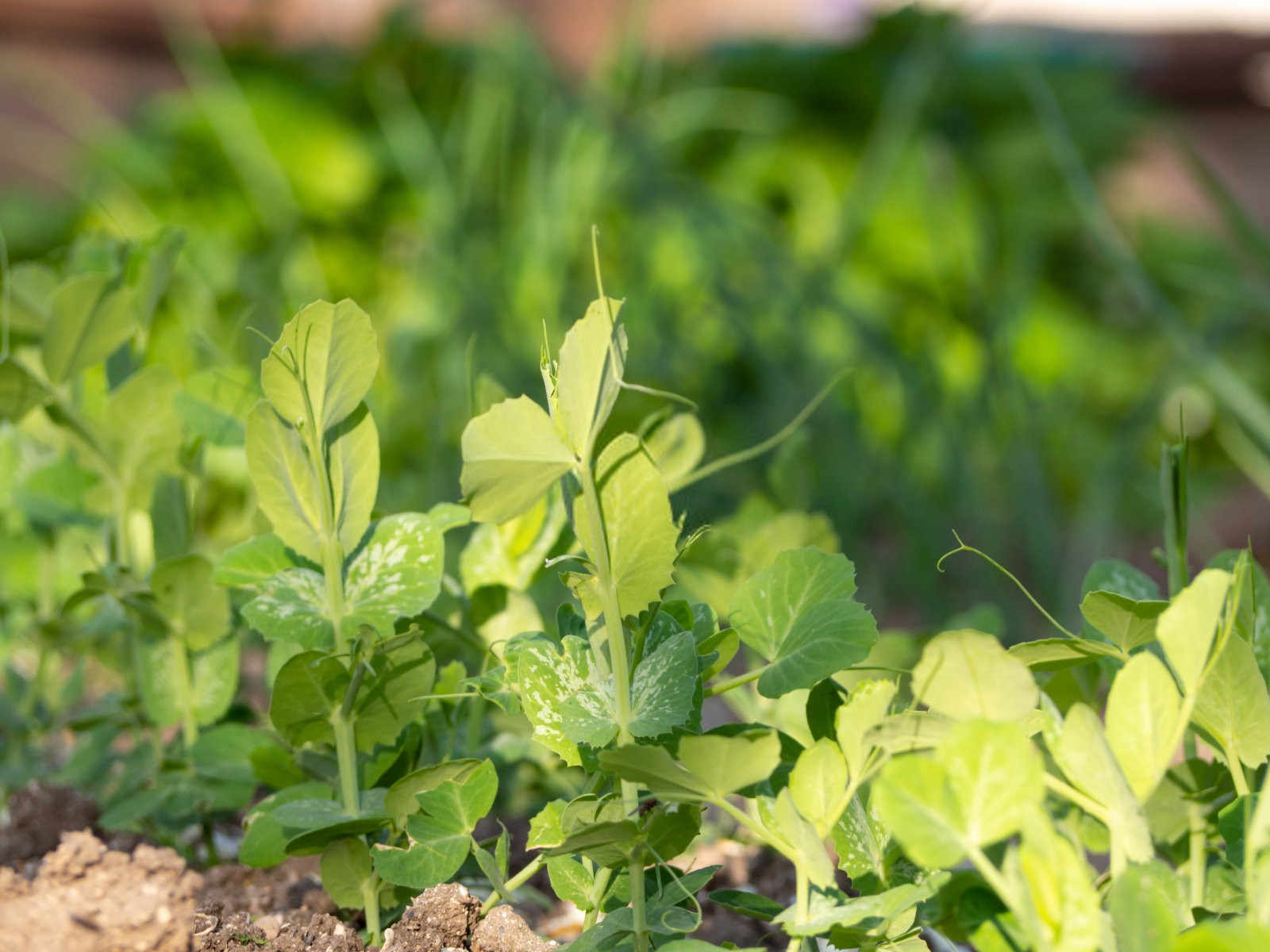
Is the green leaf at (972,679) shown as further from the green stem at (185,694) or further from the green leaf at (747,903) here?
the green stem at (185,694)

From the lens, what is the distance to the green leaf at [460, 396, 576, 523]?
0.82ft

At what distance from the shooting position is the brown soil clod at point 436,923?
0.28 metres

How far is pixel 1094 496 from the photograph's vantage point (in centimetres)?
102

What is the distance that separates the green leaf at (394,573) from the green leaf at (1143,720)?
164 millimetres

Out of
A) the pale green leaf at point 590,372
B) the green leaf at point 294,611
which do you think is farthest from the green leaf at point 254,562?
the pale green leaf at point 590,372

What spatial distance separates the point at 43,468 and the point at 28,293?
70mm

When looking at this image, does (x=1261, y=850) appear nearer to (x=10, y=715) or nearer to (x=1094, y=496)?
(x=10, y=715)

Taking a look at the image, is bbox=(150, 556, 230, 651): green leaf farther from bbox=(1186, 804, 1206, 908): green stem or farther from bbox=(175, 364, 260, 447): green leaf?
bbox=(1186, 804, 1206, 908): green stem

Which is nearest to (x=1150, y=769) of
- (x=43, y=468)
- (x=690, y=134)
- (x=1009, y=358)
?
(x=43, y=468)

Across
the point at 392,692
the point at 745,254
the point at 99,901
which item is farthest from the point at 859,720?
the point at 745,254

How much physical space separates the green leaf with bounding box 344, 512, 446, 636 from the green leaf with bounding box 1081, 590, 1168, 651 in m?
0.16

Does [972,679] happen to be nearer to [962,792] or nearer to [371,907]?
[962,792]

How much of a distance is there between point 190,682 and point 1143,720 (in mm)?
307

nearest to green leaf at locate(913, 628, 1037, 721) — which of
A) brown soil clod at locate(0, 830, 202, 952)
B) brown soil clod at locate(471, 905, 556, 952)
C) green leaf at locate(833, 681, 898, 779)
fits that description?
green leaf at locate(833, 681, 898, 779)
